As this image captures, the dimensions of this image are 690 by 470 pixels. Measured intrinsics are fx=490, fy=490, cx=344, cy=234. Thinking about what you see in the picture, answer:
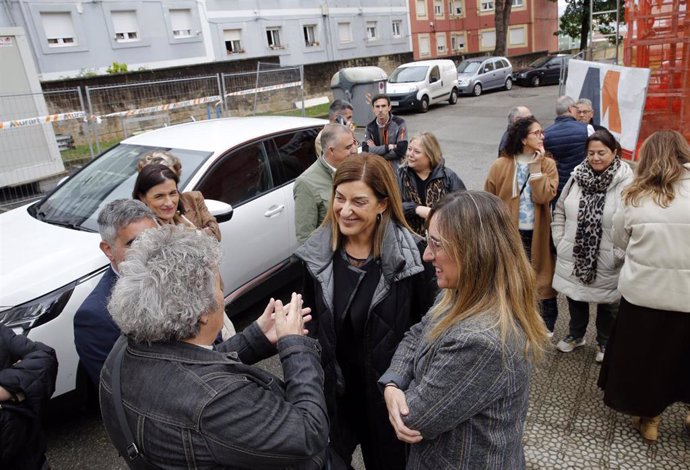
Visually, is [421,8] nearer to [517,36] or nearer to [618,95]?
[517,36]

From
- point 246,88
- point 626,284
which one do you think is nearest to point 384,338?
point 626,284

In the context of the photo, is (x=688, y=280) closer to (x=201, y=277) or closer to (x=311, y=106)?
(x=201, y=277)

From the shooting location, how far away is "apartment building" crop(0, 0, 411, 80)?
1777 cm

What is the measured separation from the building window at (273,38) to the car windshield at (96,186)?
22.3 m

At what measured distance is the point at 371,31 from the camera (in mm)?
30016

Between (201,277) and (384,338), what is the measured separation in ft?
3.10

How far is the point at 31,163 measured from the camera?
885 centimetres

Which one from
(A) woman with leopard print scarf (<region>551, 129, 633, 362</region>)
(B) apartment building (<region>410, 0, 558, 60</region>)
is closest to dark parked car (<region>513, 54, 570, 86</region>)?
(B) apartment building (<region>410, 0, 558, 60</region>)

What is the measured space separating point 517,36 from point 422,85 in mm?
26004

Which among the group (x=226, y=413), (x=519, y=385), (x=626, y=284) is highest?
(x=226, y=413)

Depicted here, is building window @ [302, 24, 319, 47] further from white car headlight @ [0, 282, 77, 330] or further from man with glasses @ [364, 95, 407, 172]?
white car headlight @ [0, 282, 77, 330]

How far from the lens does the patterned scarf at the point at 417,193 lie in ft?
11.0

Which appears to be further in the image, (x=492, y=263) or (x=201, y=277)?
(x=492, y=263)

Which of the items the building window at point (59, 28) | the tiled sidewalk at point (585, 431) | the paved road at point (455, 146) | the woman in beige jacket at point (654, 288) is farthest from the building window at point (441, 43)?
the woman in beige jacket at point (654, 288)
